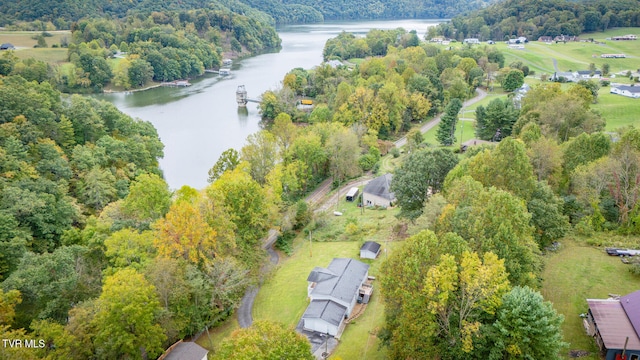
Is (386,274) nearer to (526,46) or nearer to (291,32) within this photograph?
(526,46)

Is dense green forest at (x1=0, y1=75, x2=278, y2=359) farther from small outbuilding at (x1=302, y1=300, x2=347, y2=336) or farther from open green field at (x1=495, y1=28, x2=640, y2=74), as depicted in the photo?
open green field at (x1=495, y1=28, x2=640, y2=74)

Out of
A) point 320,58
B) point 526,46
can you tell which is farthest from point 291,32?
point 526,46

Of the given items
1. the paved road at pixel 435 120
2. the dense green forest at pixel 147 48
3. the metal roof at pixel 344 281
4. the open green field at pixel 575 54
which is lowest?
the metal roof at pixel 344 281

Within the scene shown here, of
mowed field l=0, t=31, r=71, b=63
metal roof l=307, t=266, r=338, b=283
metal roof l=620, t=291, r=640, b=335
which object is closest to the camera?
metal roof l=620, t=291, r=640, b=335

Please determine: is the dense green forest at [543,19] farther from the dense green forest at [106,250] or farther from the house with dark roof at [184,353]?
the house with dark roof at [184,353]

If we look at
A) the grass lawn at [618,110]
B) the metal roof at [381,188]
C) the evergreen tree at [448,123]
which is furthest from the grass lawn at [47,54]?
the grass lawn at [618,110]

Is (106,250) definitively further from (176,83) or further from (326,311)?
(176,83)

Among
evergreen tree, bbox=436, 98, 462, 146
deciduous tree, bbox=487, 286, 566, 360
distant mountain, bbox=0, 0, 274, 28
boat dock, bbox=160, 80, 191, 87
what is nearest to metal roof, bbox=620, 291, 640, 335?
deciduous tree, bbox=487, 286, 566, 360
